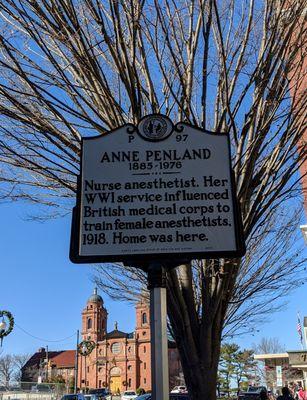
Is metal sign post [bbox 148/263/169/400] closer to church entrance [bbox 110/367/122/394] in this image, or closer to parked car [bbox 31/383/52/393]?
parked car [bbox 31/383/52/393]

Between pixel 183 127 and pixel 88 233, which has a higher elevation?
pixel 183 127

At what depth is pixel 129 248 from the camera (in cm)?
410

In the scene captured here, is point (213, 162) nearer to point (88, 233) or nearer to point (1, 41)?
point (88, 233)

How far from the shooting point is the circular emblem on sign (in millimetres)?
4477

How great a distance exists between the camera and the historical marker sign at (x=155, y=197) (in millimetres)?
4102

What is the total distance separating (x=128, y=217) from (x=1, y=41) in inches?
126

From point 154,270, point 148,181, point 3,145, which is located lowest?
point 154,270

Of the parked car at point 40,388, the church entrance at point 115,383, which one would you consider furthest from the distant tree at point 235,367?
the church entrance at point 115,383

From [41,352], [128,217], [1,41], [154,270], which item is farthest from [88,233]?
[41,352]

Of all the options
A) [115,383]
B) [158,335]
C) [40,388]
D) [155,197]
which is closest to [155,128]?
[155,197]

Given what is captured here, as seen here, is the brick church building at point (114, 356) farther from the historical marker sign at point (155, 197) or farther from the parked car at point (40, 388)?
the historical marker sign at point (155, 197)

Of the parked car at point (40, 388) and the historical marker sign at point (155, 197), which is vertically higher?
the historical marker sign at point (155, 197)

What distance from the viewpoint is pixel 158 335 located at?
13.0 ft

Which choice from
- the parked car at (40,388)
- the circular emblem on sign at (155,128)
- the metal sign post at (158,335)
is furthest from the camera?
the parked car at (40,388)
